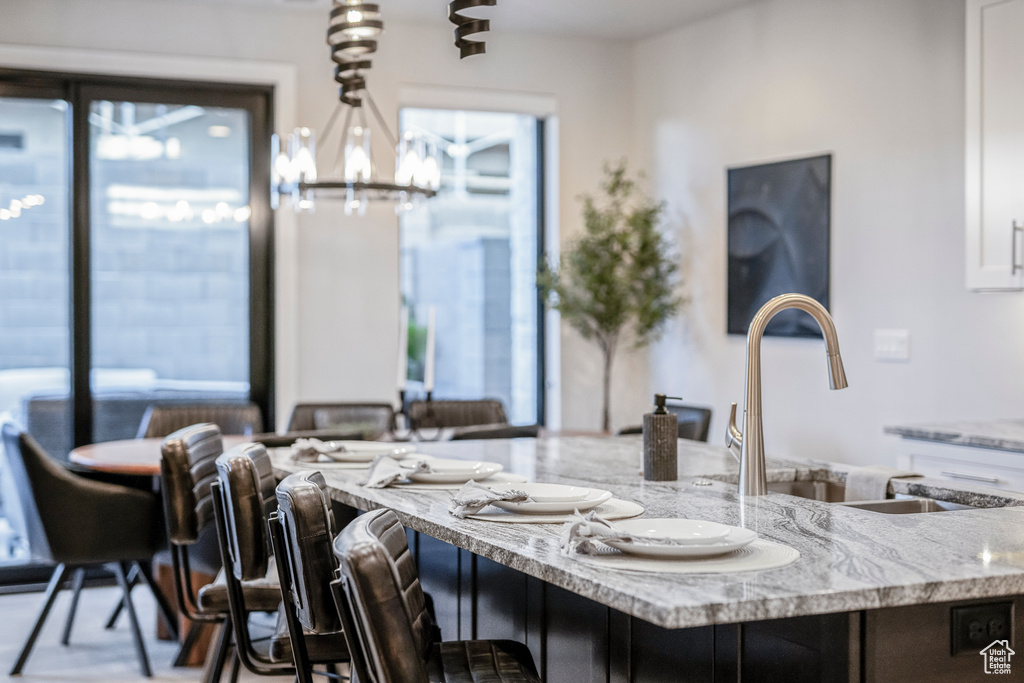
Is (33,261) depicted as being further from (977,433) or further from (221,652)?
(977,433)

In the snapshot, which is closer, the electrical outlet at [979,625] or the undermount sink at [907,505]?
the electrical outlet at [979,625]

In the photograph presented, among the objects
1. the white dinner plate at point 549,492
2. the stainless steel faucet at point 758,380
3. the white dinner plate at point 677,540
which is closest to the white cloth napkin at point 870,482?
the stainless steel faucet at point 758,380

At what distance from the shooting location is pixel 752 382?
2170 mm

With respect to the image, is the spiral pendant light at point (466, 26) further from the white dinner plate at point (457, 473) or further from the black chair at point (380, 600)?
the black chair at point (380, 600)

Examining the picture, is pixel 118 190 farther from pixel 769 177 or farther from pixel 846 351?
pixel 846 351

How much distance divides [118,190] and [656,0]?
2.84 metres

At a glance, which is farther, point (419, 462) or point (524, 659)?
point (419, 462)

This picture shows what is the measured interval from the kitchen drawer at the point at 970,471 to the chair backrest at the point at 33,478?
3.00 meters

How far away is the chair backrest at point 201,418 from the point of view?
4855 millimetres

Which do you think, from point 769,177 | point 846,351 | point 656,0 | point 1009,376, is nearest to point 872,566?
point 1009,376

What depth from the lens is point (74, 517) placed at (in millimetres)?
3764

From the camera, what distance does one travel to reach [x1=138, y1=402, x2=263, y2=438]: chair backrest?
4.86 metres

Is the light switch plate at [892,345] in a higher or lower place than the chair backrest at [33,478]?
higher

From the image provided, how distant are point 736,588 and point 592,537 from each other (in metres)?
0.26
